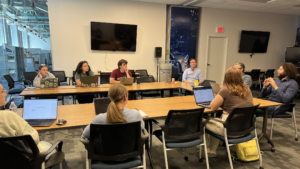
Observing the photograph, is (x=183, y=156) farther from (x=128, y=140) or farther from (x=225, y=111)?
(x=128, y=140)

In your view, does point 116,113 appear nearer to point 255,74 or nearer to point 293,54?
point 255,74

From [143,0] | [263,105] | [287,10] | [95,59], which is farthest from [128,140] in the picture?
[287,10]

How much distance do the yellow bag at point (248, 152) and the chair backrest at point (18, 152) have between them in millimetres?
2497

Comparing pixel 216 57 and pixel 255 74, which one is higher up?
pixel 216 57

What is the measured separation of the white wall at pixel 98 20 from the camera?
247 inches

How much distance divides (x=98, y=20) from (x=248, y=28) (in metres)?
6.49

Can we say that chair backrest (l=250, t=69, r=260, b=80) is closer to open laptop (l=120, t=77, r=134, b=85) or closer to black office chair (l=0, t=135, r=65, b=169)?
open laptop (l=120, t=77, r=134, b=85)

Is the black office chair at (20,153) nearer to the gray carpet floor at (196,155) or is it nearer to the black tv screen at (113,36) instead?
the gray carpet floor at (196,155)

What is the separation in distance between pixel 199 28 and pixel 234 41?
182 cm

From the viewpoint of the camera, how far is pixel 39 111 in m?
2.16

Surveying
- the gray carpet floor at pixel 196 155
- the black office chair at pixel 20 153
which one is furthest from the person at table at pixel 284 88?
the black office chair at pixel 20 153

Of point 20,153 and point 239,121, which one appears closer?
point 20,153

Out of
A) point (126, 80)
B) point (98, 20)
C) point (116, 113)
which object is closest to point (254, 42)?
point (98, 20)

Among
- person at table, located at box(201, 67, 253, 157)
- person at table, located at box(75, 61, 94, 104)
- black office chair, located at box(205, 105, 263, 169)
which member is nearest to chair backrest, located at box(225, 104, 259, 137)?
black office chair, located at box(205, 105, 263, 169)
